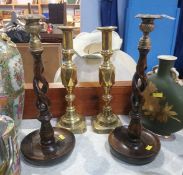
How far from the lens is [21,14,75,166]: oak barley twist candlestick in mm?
453

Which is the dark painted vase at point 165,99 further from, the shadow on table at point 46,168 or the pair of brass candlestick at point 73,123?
the shadow on table at point 46,168

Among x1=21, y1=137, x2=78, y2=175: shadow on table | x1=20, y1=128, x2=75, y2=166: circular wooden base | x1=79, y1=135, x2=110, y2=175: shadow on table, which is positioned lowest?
x1=21, y1=137, x2=78, y2=175: shadow on table

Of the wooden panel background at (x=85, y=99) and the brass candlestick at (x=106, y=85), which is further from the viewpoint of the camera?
the wooden panel background at (x=85, y=99)

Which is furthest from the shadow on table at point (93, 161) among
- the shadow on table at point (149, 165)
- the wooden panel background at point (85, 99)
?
the wooden panel background at point (85, 99)

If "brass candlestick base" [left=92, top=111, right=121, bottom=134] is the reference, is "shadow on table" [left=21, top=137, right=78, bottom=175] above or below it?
below

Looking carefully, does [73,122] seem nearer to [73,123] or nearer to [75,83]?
[73,123]

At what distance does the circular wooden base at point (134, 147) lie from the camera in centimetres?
52

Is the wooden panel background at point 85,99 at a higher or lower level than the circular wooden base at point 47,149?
higher

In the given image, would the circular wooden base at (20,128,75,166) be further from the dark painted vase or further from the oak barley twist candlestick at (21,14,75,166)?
the dark painted vase

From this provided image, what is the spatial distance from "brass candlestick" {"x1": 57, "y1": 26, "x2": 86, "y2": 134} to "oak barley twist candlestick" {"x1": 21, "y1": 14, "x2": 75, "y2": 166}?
0.14 ft

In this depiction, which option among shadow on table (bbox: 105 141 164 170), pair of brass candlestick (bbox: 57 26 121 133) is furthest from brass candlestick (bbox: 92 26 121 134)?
shadow on table (bbox: 105 141 164 170)

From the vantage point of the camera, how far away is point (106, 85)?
599 millimetres

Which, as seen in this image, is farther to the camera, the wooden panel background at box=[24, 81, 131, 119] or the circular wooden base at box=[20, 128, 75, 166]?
the wooden panel background at box=[24, 81, 131, 119]

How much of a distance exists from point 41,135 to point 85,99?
0.20 metres
